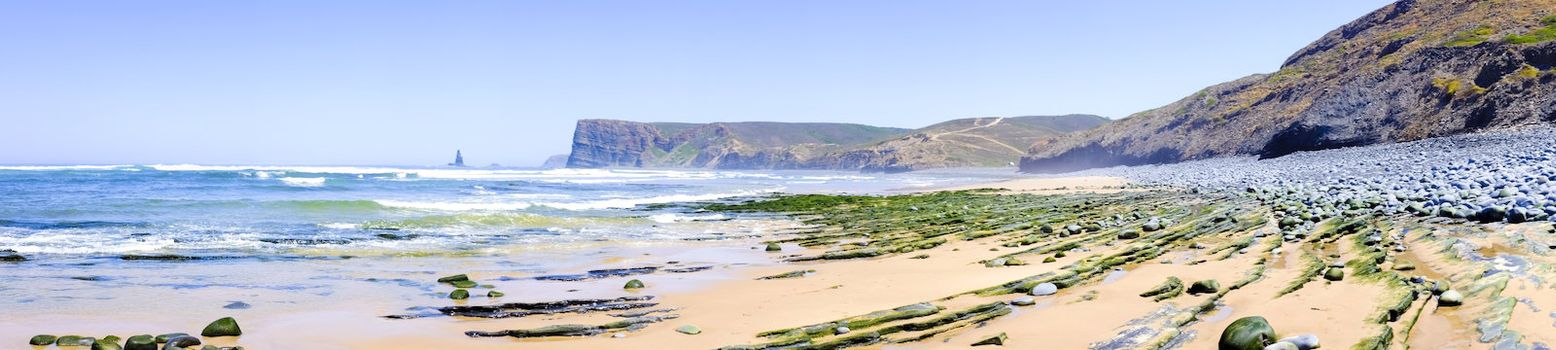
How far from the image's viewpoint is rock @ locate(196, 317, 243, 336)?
7023mm

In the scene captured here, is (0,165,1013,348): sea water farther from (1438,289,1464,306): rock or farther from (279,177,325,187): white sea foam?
(279,177,325,187): white sea foam

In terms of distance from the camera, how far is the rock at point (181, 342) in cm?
644

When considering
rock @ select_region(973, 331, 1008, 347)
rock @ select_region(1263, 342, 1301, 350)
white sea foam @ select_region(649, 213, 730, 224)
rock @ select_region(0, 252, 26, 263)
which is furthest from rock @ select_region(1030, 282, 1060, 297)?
white sea foam @ select_region(649, 213, 730, 224)

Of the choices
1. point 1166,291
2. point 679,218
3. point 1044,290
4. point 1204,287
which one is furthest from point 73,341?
point 679,218

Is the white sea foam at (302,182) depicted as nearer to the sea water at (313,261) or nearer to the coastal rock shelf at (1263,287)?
the sea water at (313,261)

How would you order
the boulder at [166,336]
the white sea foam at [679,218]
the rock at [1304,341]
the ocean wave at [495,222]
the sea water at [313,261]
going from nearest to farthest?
the rock at [1304,341]
the boulder at [166,336]
the sea water at [313,261]
the ocean wave at [495,222]
the white sea foam at [679,218]

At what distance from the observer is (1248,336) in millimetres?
4477

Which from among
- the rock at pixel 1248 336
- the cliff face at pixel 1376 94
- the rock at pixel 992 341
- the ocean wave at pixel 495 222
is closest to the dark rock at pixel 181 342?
the rock at pixel 992 341

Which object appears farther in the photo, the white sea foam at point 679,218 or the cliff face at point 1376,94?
the cliff face at point 1376,94

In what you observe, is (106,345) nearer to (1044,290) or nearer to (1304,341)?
(1044,290)

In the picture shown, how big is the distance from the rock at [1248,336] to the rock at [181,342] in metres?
6.87

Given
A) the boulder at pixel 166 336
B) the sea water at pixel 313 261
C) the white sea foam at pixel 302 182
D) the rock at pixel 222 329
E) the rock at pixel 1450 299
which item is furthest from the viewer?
the white sea foam at pixel 302 182

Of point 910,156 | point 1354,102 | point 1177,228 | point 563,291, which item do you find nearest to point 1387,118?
point 1354,102

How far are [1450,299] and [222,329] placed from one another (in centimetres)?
838
